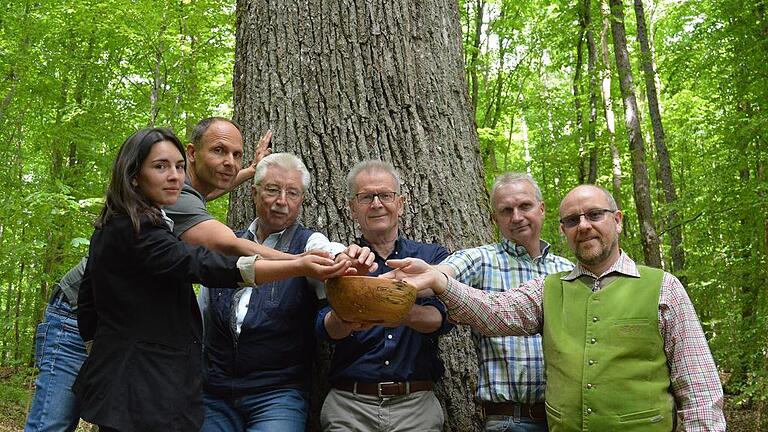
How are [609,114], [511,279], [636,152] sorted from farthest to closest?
[609,114], [636,152], [511,279]

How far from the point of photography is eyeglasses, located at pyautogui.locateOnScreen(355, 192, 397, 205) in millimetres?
2824

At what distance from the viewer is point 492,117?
53.4 ft

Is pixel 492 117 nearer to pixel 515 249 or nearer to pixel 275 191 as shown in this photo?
pixel 515 249

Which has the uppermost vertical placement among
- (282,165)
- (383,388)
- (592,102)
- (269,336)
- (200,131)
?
(592,102)

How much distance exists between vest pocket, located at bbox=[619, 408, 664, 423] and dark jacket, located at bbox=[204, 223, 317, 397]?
4.48ft

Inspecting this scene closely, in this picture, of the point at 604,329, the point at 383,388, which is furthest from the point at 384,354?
the point at 604,329

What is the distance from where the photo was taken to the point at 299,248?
2943 mm

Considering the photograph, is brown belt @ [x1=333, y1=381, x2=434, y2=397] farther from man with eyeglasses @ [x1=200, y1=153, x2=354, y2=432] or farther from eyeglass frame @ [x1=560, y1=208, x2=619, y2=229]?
eyeglass frame @ [x1=560, y1=208, x2=619, y2=229]

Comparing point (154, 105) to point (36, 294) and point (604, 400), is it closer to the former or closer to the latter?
point (36, 294)

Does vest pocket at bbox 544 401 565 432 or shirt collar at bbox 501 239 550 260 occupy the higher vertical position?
shirt collar at bbox 501 239 550 260

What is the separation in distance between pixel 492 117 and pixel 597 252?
553 inches

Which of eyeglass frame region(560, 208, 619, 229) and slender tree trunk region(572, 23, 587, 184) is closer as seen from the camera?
eyeglass frame region(560, 208, 619, 229)

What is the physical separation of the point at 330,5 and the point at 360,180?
55.0 inches

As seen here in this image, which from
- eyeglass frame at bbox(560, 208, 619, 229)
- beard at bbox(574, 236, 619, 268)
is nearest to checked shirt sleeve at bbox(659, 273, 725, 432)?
beard at bbox(574, 236, 619, 268)
